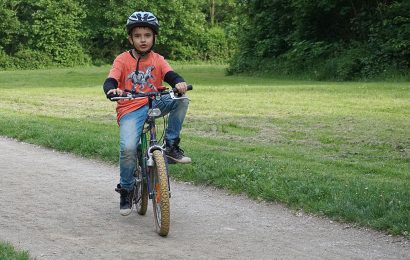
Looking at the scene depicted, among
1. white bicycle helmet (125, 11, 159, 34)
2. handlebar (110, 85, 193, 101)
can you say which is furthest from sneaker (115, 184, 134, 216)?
white bicycle helmet (125, 11, 159, 34)

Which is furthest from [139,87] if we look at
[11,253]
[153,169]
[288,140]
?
[288,140]

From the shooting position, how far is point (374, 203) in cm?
746

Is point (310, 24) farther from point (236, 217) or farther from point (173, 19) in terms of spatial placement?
point (236, 217)

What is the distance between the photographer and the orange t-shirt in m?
7.12

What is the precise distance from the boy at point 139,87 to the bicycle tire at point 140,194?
0.06 m

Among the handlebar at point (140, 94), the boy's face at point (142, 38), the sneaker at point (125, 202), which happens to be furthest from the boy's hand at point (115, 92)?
the sneaker at point (125, 202)

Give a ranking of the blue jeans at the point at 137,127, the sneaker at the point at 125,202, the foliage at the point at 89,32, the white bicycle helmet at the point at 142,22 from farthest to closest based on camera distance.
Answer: the foliage at the point at 89,32 < the sneaker at the point at 125,202 < the white bicycle helmet at the point at 142,22 < the blue jeans at the point at 137,127

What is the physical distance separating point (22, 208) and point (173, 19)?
5556 centimetres

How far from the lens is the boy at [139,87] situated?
702cm

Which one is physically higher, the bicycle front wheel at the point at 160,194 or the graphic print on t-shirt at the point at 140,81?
the graphic print on t-shirt at the point at 140,81

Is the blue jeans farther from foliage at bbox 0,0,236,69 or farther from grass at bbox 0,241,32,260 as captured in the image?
foliage at bbox 0,0,236,69

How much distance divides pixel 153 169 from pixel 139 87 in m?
0.82

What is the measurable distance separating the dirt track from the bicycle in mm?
217

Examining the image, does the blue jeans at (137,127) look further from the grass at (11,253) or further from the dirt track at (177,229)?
the grass at (11,253)
